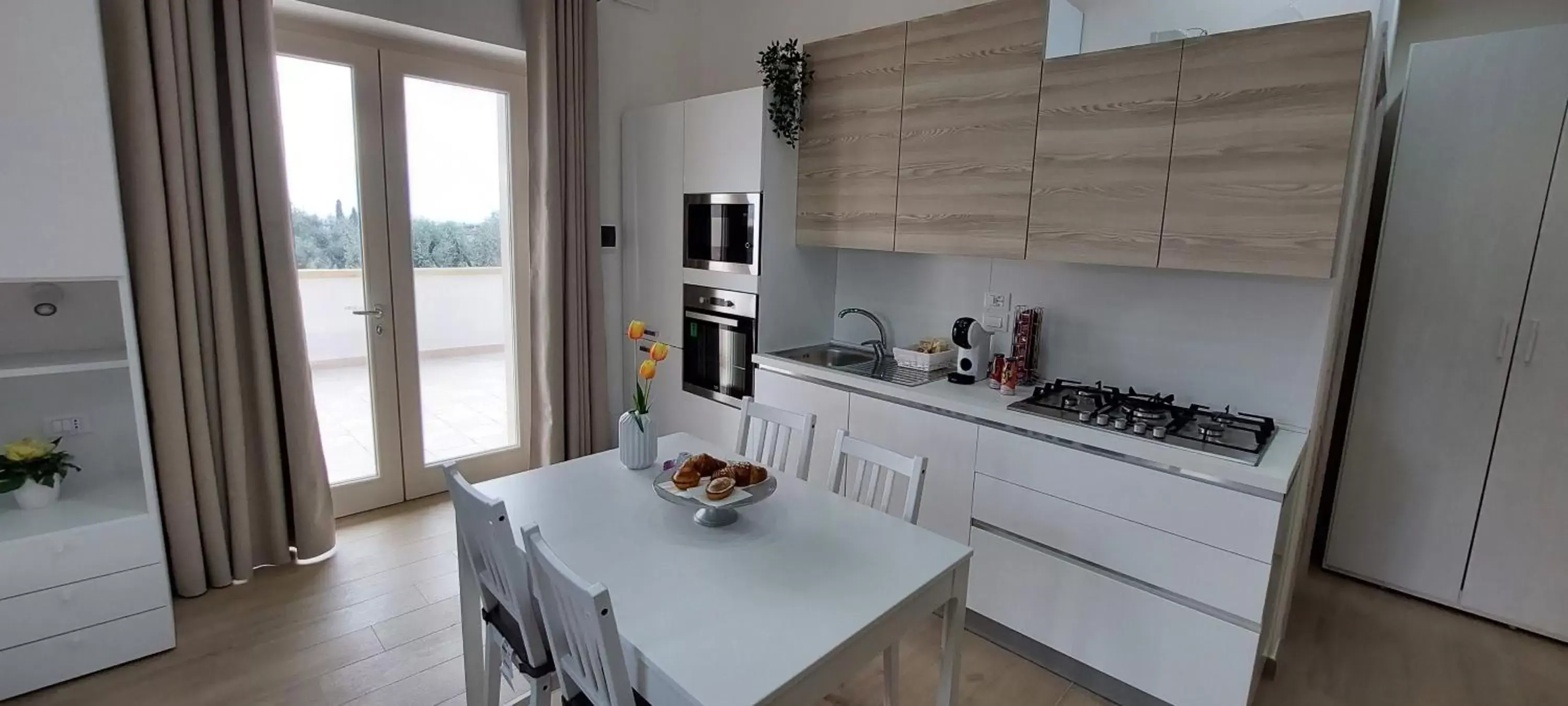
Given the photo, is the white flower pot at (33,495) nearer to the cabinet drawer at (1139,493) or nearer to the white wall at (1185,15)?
the cabinet drawer at (1139,493)

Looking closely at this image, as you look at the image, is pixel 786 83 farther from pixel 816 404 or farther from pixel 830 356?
pixel 816 404

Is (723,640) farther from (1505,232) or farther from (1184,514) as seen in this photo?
(1505,232)

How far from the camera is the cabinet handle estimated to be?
2465mm

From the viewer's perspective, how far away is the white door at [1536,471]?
2422 mm


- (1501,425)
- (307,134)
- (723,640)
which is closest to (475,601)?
(723,640)

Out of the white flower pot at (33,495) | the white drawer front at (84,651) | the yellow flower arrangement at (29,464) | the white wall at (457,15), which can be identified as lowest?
the white drawer front at (84,651)

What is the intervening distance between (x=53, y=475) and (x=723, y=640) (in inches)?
96.1

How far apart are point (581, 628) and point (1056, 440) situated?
1561 millimetres

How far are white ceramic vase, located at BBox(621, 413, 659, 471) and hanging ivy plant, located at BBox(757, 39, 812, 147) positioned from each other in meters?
1.58

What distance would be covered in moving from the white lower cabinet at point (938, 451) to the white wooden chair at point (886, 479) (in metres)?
0.34

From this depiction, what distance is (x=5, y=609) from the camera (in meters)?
1.98

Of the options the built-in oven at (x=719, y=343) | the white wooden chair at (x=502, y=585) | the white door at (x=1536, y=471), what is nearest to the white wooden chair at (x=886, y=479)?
the white wooden chair at (x=502, y=585)

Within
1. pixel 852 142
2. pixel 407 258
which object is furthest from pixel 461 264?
pixel 852 142

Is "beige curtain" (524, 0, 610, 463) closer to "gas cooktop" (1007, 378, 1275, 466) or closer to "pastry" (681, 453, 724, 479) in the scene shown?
"pastry" (681, 453, 724, 479)
